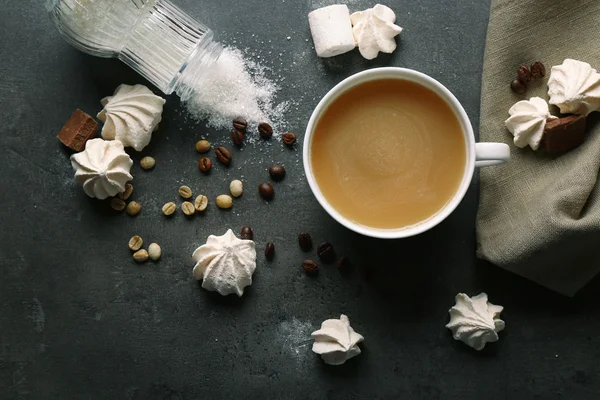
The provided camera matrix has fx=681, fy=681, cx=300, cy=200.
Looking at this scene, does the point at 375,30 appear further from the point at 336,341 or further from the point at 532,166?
the point at 336,341

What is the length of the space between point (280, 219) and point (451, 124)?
46 centimetres

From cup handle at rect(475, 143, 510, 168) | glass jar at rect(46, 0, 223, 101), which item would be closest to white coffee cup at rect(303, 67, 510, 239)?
cup handle at rect(475, 143, 510, 168)

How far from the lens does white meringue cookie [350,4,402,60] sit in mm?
1594

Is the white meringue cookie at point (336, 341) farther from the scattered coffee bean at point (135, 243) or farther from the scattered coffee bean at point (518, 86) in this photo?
the scattered coffee bean at point (518, 86)

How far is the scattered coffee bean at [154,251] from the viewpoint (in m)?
1.62

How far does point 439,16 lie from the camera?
1630 millimetres

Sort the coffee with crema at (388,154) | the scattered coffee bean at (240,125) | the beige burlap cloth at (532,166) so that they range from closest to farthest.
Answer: the coffee with crema at (388,154)
the beige burlap cloth at (532,166)
the scattered coffee bean at (240,125)

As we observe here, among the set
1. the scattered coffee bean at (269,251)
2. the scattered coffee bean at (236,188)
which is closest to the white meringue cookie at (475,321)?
the scattered coffee bean at (269,251)

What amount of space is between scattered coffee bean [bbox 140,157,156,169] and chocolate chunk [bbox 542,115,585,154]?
909 mm

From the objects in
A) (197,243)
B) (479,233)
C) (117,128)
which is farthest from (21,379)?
(479,233)

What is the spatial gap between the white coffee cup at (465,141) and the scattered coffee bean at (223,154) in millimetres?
267

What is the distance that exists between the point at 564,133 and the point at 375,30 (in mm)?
486

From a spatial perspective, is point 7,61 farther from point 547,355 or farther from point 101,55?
point 547,355

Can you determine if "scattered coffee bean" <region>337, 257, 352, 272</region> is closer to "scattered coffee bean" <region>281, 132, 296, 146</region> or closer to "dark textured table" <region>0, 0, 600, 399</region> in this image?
"dark textured table" <region>0, 0, 600, 399</region>
